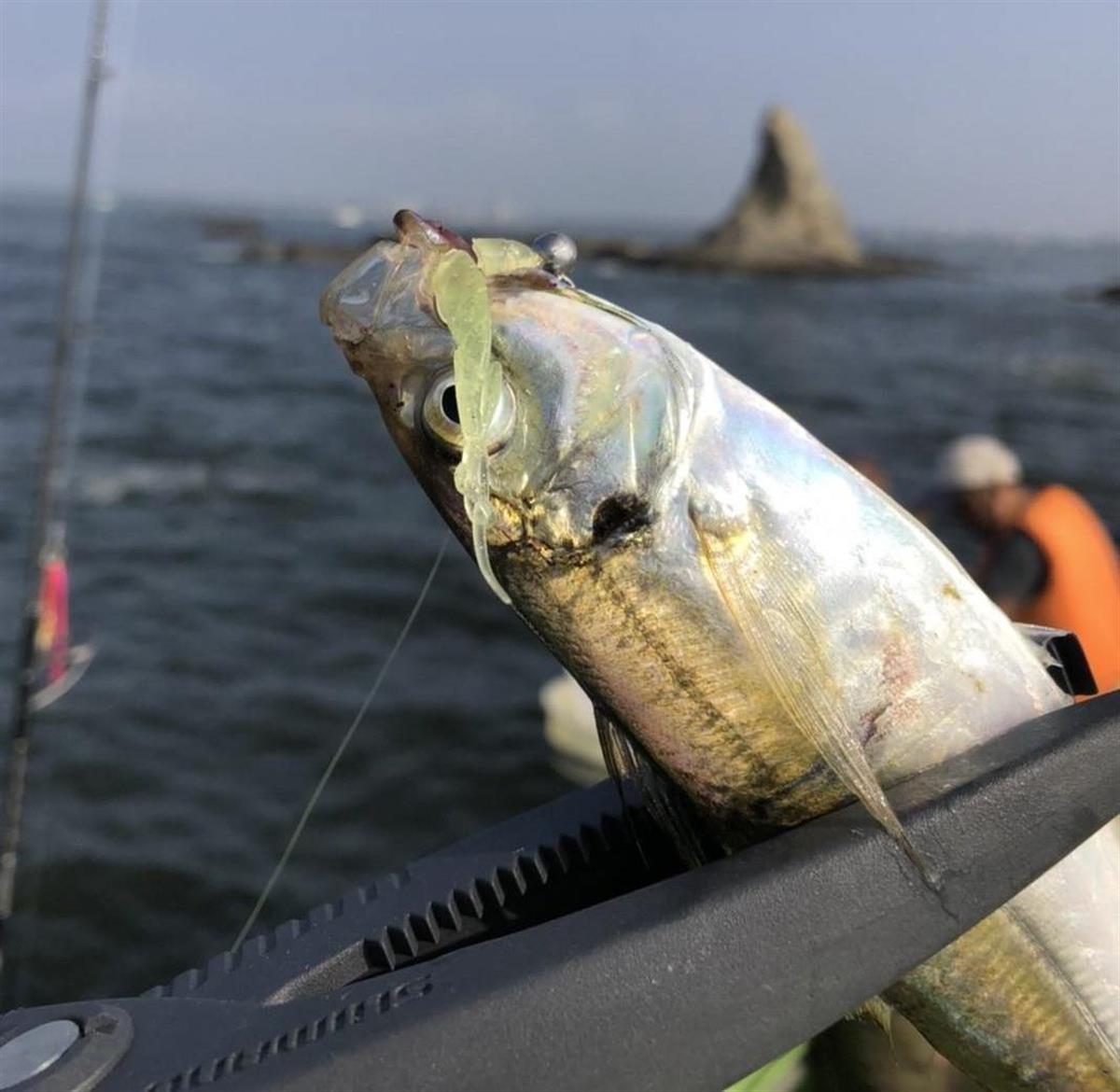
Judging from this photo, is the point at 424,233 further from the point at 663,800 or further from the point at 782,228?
the point at 782,228

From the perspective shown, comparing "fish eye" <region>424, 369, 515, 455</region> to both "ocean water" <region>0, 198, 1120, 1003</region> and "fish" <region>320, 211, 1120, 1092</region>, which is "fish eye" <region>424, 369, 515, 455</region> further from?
"ocean water" <region>0, 198, 1120, 1003</region>

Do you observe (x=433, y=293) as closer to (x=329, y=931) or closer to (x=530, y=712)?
(x=329, y=931)

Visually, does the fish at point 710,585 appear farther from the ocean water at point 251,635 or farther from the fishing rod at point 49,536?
the ocean water at point 251,635

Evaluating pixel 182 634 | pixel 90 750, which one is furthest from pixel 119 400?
pixel 90 750

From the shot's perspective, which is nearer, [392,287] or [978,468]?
[392,287]

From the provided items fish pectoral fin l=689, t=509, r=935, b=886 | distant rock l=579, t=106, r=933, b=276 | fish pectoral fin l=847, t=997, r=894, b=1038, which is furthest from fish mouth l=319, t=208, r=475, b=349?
distant rock l=579, t=106, r=933, b=276

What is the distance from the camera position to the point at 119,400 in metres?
17.8

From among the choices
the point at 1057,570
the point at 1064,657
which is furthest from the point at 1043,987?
the point at 1057,570

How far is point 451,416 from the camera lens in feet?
5.52

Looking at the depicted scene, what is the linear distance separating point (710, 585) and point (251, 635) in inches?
319

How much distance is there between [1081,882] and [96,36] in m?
5.29

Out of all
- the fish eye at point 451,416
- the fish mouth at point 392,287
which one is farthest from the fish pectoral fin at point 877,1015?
the fish mouth at point 392,287

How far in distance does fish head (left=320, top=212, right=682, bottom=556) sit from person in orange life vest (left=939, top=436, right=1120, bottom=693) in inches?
138

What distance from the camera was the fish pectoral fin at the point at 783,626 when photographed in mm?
1673
